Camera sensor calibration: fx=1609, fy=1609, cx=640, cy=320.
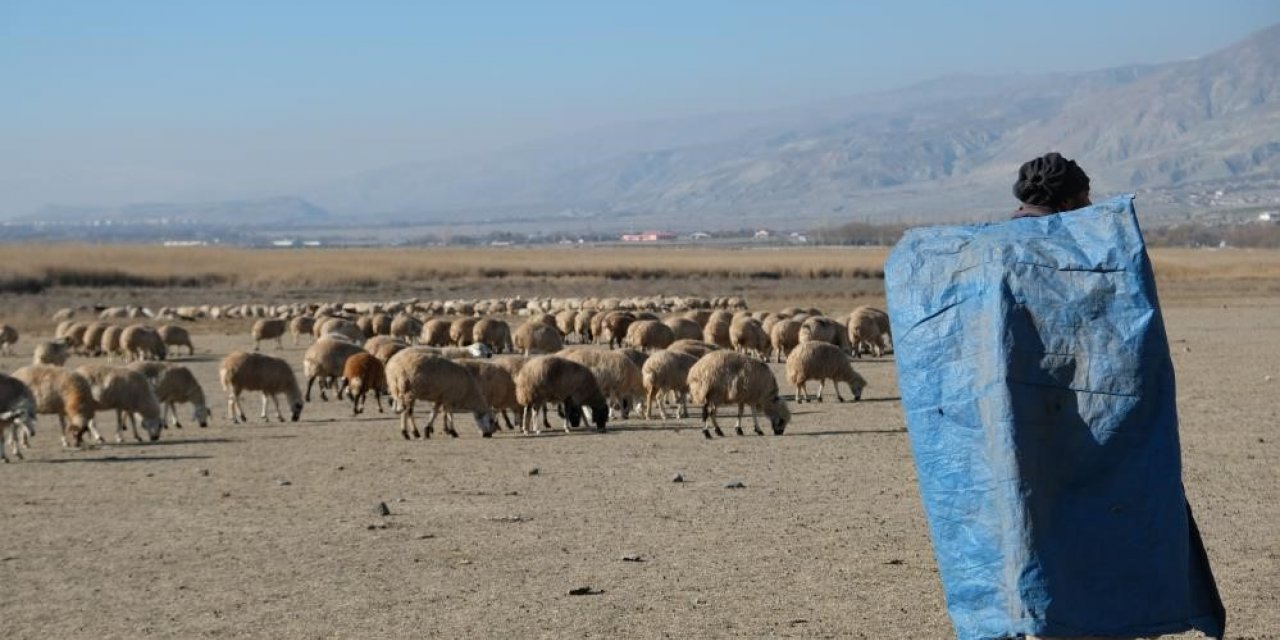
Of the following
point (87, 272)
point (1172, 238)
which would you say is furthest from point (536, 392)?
point (1172, 238)

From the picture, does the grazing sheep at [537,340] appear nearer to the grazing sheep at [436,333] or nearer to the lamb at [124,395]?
the grazing sheep at [436,333]

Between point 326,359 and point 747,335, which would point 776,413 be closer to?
point 326,359

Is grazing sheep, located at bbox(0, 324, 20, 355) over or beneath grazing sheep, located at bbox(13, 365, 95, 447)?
beneath

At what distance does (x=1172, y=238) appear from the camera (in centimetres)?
16700

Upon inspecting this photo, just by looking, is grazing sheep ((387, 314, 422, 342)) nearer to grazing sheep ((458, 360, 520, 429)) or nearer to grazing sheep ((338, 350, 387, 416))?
grazing sheep ((338, 350, 387, 416))

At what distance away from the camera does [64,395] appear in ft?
64.4

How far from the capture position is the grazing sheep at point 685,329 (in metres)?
33.8

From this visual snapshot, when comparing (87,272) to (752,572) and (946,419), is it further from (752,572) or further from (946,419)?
(946,419)

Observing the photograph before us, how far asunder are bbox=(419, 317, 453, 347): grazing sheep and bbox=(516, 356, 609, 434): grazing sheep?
16786 millimetres

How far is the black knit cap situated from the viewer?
5438 millimetres

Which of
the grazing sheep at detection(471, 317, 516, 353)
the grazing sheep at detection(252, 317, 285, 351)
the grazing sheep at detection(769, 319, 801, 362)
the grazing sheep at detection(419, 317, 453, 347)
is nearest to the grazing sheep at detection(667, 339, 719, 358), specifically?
the grazing sheep at detection(769, 319, 801, 362)

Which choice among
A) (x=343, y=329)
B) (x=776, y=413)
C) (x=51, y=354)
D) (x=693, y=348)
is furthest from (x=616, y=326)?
(x=776, y=413)

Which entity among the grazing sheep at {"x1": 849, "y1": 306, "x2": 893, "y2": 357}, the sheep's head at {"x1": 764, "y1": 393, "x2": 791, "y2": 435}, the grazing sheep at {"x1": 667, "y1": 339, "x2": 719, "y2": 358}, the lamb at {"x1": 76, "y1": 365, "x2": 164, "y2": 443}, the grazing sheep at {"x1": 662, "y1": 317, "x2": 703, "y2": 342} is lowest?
the grazing sheep at {"x1": 849, "y1": 306, "x2": 893, "y2": 357}

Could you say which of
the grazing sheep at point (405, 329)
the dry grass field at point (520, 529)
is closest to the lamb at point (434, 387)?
the dry grass field at point (520, 529)
